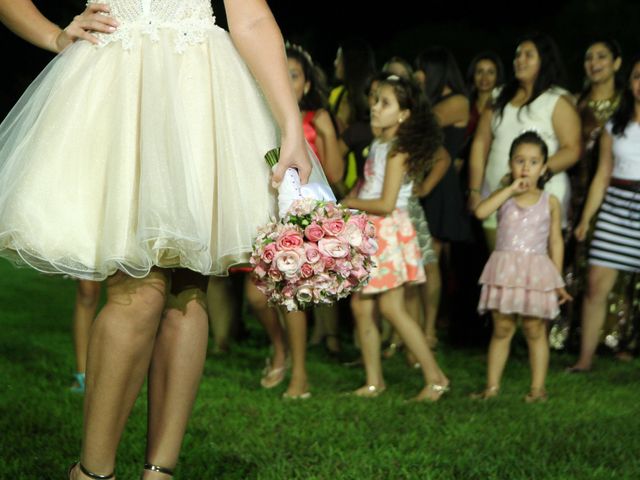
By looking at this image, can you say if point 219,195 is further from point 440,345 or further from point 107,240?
point 440,345

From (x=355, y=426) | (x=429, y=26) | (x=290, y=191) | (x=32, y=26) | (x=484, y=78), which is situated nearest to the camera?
(x=290, y=191)

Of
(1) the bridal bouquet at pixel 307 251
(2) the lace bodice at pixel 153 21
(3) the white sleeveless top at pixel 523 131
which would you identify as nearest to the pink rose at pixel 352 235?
(1) the bridal bouquet at pixel 307 251

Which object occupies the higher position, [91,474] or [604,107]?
[604,107]

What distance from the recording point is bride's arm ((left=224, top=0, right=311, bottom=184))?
280 cm

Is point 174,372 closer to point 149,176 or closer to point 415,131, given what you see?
point 149,176

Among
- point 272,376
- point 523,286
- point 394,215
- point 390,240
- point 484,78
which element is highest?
point 484,78

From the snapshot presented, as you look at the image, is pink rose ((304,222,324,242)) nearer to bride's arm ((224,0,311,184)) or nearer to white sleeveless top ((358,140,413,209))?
bride's arm ((224,0,311,184))

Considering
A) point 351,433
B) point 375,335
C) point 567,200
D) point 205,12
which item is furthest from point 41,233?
point 567,200

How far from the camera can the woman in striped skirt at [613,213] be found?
19.3ft

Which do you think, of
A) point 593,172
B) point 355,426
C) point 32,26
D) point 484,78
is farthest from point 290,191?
point 484,78

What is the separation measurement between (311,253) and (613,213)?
3.67 m

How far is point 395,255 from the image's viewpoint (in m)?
5.38

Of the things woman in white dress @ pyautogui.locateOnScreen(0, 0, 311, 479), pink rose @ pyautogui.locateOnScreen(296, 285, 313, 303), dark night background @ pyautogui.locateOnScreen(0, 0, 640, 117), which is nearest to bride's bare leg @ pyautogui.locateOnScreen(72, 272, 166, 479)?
woman in white dress @ pyautogui.locateOnScreen(0, 0, 311, 479)

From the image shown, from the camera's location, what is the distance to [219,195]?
280 centimetres
